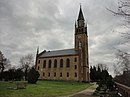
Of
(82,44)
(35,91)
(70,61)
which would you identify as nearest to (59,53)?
(70,61)

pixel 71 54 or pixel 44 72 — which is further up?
pixel 71 54

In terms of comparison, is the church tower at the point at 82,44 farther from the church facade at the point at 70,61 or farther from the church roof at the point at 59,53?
the church roof at the point at 59,53

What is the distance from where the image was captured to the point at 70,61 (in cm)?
5728

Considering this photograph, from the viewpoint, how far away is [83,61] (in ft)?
193

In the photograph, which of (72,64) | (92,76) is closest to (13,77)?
(72,64)

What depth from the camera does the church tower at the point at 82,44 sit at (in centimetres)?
5719

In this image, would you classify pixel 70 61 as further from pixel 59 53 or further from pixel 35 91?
pixel 35 91

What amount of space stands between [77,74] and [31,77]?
27402mm

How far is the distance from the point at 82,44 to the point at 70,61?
8.59 meters

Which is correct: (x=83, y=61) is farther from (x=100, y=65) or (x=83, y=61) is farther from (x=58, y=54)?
(x=100, y=65)

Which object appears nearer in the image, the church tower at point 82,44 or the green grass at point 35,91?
the green grass at point 35,91

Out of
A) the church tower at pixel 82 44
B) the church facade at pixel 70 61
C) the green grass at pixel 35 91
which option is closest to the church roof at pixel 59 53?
the church facade at pixel 70 61

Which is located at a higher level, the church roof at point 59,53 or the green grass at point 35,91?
the church roof at point 59,53

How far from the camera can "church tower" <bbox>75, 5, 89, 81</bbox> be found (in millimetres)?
57188
